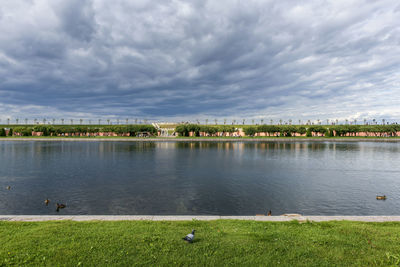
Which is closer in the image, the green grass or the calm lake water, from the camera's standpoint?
the green grass

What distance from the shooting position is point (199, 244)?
384 inches

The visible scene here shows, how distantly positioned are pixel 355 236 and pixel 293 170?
3404cm

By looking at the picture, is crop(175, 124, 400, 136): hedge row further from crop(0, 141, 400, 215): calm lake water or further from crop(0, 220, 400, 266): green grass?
crop(0, 220, 400, 266): green grass

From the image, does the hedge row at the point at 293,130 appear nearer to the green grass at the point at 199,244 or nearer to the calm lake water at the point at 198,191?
the calm lake water at the point at 198,191

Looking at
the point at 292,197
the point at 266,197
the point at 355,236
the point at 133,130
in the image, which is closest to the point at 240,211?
the point at 266,197

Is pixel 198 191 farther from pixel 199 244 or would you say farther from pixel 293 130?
pixel 293 130

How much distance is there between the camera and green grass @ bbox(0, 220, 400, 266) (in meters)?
8.63

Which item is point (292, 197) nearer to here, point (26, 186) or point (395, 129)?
point (26, 186)

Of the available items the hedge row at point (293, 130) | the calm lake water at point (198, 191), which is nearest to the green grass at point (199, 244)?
the calm lake water at point (198, 191)

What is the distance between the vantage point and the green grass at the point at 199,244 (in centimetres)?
863

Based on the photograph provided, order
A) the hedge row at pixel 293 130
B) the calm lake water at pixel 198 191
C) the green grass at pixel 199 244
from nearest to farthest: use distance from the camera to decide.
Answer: the green grass at pixel 199 244, the calm lake water at pixel 198 191, the hedge row at pixel 293 130

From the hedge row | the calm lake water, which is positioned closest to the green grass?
the calm lake water

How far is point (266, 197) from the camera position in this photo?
26094 millimetres

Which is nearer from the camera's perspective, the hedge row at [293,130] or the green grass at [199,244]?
the green grass at [199,244]
